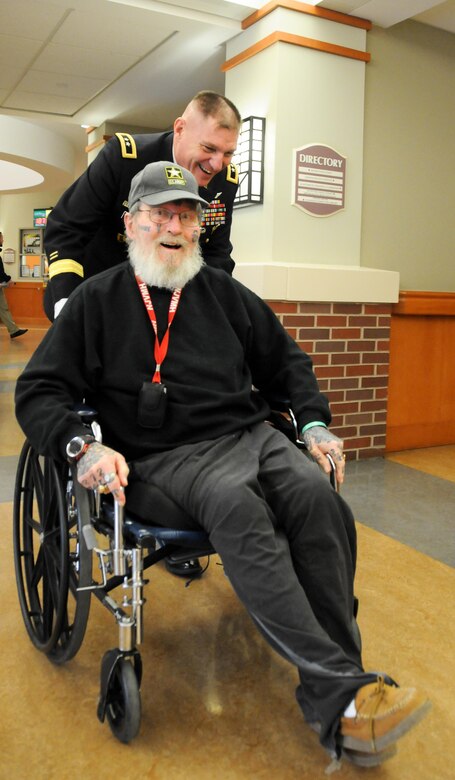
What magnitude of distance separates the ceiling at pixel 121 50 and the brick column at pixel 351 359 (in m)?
1.50

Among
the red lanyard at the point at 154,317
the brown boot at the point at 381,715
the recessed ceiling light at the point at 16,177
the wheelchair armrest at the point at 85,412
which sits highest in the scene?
the recessed ceiling light at the point at 16,177

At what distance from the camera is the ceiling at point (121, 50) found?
138 inches

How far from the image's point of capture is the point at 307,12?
134 inches

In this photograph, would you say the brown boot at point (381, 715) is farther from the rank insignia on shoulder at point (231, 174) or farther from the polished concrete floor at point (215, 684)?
the rank insignia on shoulder at point (231, 174)

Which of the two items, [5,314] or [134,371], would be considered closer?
[134,371]

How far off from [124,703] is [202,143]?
147 cm

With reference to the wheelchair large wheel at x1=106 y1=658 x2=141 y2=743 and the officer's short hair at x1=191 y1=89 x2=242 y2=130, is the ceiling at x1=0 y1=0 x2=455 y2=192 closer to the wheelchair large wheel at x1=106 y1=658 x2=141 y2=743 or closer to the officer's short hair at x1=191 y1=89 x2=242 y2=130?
the officer's short hair at x1=191 y1=89 x2=242 y2=130

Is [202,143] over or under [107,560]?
over

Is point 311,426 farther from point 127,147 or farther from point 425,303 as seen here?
point 425,303

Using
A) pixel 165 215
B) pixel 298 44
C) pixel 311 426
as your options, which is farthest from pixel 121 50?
pixel 311 426

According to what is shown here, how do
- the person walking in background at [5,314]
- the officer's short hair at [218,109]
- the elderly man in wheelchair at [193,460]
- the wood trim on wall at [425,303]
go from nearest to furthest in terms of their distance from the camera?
the elderly man in wheelchair at [193,460], the officer's short hair at [218,109], the wood trim on wall at [425,303], the person walking in background at [5,314]

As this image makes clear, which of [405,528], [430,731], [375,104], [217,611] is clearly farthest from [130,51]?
[430,731]

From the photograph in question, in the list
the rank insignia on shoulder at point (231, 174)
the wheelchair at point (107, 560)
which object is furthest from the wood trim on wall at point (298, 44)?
the wheelchair at point (107, 560)

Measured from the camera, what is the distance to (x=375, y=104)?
3715 mm
